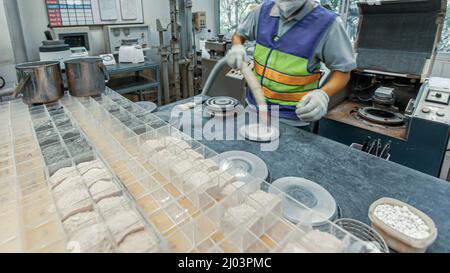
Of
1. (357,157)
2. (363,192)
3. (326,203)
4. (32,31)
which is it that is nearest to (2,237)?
(326,203)

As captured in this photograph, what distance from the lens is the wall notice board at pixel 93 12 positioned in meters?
3.48

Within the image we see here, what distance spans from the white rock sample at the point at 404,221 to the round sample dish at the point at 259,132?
2.13 feet

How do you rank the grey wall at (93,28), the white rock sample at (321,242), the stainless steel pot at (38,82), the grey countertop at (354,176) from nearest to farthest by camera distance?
the white rock sample at (321,242) < the grey countertop at (354,176) < the stainless steel pot at (38,82) < the grey wall at (93,28)

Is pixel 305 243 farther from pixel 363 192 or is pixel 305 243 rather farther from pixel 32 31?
pixel 32 31

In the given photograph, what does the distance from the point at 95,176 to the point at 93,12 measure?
12.4ft

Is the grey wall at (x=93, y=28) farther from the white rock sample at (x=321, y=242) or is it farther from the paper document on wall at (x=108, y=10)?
the white rock sample at (x=321, y=242)

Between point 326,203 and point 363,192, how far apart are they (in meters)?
0.22

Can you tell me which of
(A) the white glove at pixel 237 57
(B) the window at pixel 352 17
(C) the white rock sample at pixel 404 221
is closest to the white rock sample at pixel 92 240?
(C) the white rock sample at pixel 404 221

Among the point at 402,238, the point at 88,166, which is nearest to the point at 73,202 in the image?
the point at 88,166

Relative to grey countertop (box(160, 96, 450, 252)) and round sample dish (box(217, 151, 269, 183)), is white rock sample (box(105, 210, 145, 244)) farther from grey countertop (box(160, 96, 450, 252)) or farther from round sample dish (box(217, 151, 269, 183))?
grey countertop (box(160, 96, 450, 252))

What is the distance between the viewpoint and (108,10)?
384 cm

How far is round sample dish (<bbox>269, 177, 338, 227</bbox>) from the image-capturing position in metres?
0.65

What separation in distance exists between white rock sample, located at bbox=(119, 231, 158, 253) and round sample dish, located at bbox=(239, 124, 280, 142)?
839 millimetres

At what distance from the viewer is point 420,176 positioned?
1059 millimetres
